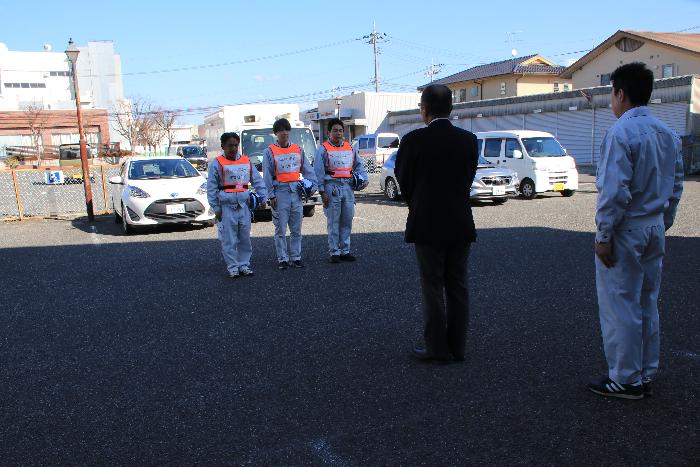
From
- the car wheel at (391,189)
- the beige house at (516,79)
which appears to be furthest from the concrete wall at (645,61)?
the car wheel at (391,189)

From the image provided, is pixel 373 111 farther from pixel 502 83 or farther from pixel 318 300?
pixel 318 300

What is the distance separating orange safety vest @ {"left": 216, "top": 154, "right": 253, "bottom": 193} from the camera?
7.92 metres

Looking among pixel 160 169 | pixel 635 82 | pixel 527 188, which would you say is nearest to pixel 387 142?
pixel 527 188

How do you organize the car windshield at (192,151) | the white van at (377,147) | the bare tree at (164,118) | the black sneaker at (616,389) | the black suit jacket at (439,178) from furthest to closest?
the bare tree at (164,118) → the car windshield at (192,151) → the white van at (377,147) → the black suit jacket at (439,178) → the black sneaker at (616,389)

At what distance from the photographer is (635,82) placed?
11.9ft

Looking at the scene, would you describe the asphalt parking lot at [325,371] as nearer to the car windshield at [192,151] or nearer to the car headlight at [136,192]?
the car headlight at [136,192]

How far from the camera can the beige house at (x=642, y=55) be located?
33.0 meters

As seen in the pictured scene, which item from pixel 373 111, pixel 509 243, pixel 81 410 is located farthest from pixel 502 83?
pixel 81 410

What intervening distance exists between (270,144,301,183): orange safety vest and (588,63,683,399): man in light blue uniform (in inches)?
201

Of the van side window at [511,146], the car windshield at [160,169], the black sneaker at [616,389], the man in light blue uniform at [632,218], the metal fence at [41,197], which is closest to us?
the man in light blue uniform at [632,218]

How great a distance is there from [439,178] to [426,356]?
132 centimetres

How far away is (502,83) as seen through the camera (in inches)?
1861

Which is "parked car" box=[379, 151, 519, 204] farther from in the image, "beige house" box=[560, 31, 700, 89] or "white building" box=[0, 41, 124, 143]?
"white building" box=[0, 41, 124, 143]

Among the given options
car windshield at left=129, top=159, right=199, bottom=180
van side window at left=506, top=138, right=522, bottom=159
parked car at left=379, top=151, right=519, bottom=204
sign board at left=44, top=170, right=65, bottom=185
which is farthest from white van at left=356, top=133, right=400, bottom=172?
car windshield at left=129, top=159, right=199, bottom=180
